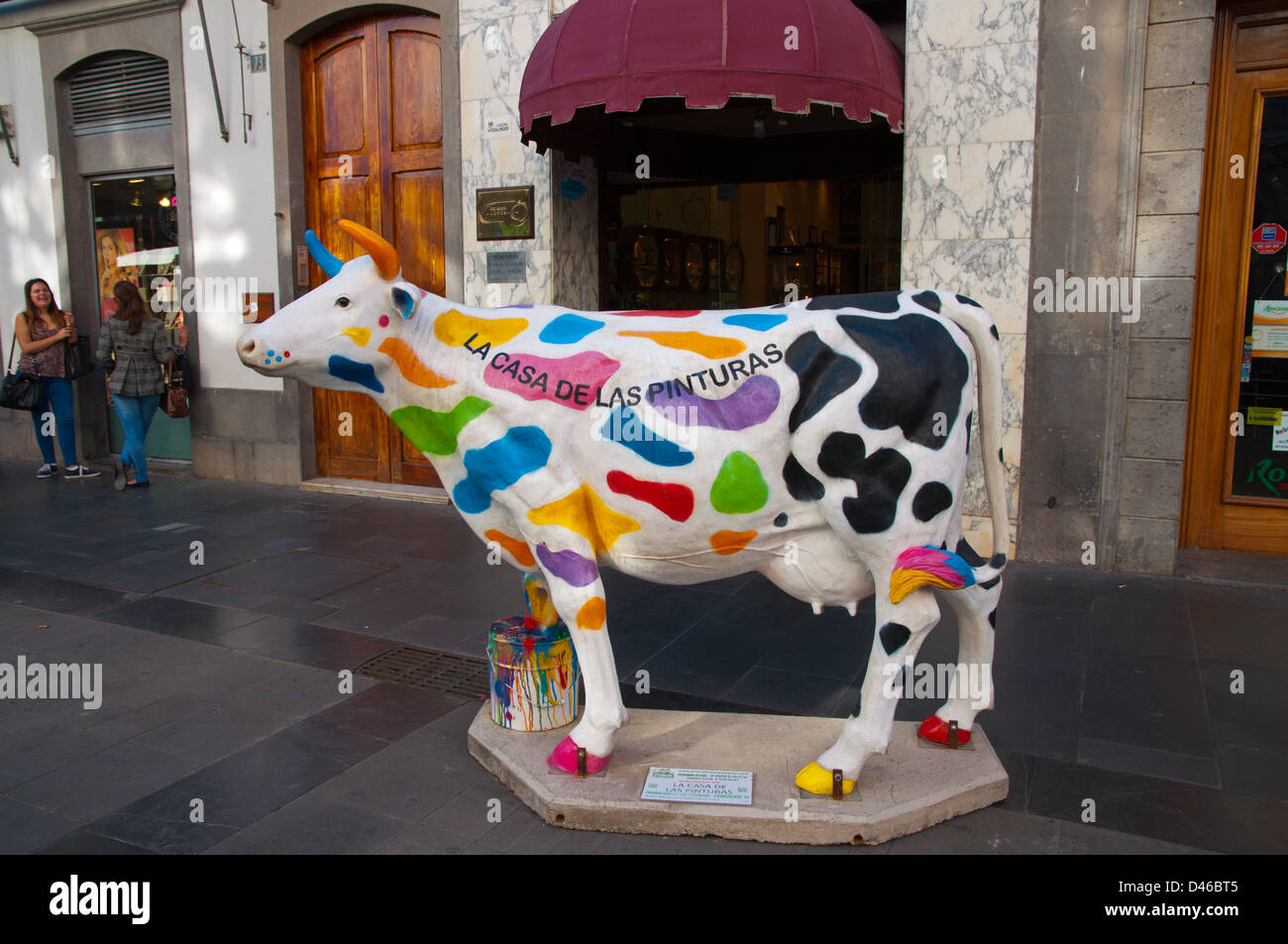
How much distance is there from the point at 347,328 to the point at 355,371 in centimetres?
17

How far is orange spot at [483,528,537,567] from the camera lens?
363 cm

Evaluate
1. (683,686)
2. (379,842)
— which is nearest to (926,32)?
(683,686)

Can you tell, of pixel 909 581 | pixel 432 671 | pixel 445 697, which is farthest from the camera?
pixel 432 671

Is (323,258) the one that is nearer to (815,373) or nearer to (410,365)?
(410,365)

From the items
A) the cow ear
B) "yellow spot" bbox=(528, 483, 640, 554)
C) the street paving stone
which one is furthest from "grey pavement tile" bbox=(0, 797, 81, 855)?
the cow ear

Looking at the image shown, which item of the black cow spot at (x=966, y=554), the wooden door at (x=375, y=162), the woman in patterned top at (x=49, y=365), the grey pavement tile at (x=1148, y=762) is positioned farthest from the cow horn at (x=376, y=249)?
the woman in patterned top at (x=49, y=365)

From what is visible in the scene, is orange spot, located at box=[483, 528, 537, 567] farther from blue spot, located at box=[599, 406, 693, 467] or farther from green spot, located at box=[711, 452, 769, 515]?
green spot, located at box=[711, 452, 769, 515]

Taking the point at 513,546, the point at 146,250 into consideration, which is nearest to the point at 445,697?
the point at 513,546

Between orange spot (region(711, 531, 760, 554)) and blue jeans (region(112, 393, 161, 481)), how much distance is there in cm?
775

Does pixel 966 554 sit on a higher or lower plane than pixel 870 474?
lower

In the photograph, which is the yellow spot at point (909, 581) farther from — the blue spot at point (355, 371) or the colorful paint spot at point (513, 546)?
the blue spot at point (355, 371)

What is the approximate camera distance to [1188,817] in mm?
3354

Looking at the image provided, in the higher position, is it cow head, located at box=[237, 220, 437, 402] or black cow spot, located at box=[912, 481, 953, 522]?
cow head, located at box=[237, 220, 437, 402]

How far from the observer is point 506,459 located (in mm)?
3408
